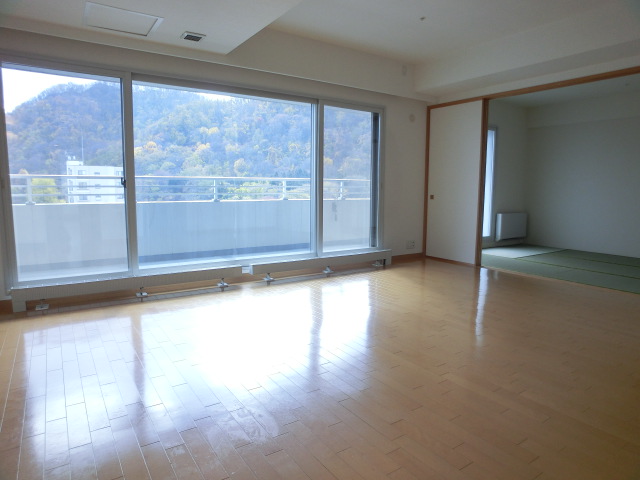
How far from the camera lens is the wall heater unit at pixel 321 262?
5301 millimetres

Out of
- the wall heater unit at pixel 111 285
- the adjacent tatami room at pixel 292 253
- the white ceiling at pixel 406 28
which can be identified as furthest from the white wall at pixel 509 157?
the wall heater unit at pixel 111 285

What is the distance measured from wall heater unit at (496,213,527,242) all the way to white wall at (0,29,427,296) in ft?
7.31

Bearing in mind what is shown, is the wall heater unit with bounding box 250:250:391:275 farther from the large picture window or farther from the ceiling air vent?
the ceiling air vent

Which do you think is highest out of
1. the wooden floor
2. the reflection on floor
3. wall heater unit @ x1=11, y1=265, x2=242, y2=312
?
wall heater unit @ x1=11, y1=265, x2=242, y2=312

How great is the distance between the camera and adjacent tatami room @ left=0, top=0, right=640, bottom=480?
2.08m

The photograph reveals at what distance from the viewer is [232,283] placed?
17.2 ft

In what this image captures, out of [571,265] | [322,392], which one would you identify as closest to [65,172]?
[322,392]

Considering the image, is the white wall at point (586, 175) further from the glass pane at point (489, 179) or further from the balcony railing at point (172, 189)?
the balcony railing at point (172, 189)

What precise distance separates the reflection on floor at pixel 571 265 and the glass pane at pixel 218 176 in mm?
3459

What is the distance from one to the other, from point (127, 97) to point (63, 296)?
2.20 m

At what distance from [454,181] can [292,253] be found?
2980 millimetres

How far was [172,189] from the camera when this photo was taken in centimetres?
500

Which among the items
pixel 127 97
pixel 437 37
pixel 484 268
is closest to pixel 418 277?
pixel 484 268

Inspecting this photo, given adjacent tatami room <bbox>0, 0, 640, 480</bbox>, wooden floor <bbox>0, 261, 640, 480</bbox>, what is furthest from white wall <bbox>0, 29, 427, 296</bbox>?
wooden floor <bbox>0, 261, 640, 480</bbox>
